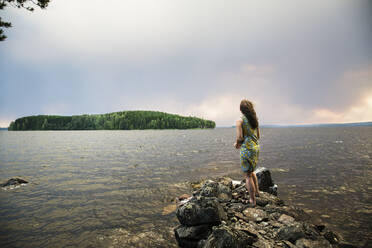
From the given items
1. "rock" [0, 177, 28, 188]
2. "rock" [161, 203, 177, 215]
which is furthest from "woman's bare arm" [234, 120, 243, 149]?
"rock" [0, 177, 28, 188]

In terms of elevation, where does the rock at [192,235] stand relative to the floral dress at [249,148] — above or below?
below

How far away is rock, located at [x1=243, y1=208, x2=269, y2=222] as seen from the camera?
20.5 ft

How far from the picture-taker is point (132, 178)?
521 inches

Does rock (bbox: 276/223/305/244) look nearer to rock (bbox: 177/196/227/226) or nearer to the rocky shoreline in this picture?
the rocky shoreline

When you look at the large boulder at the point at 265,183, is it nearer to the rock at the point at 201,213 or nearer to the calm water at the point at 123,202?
the calm water at the point at 123,202

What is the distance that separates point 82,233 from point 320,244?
767 cm

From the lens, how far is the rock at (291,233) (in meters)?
5.13

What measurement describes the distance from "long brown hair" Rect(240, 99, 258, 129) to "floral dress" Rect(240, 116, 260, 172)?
14cm

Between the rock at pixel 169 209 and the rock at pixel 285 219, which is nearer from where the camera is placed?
the rock at pixel 285 219

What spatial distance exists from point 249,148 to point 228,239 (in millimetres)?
3299

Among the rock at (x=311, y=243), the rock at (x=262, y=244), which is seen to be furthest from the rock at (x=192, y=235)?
the rock at (x=311, y=243)

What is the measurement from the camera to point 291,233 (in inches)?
205

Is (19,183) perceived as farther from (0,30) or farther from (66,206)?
(0,30)

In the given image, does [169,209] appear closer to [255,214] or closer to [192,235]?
[192,235]
